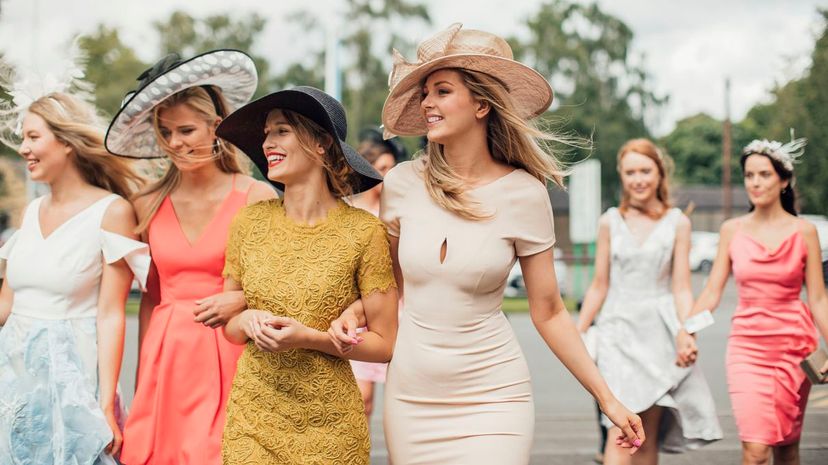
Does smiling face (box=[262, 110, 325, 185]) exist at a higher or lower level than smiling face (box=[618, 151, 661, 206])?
higher

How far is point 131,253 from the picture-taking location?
3939 mm

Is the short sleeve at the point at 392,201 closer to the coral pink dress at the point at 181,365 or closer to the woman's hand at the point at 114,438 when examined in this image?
the coral pink dress at the point at 181,365

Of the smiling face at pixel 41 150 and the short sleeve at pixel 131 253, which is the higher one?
the smiling face at pixel 41 150

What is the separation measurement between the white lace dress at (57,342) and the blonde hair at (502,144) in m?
1.27

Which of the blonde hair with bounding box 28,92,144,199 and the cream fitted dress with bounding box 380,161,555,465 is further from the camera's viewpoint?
the blonde hair with bounding box 28,92,144,199

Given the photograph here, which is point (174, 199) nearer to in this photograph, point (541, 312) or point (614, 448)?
point (541, 312)

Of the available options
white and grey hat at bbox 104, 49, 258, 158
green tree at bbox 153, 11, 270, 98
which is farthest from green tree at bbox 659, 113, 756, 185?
white and grey hat at bbox 104, 49, 258, 158

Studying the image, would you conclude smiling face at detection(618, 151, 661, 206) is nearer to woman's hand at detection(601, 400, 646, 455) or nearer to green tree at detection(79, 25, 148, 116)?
woman's hand at detection(601, 400, 646, 455)

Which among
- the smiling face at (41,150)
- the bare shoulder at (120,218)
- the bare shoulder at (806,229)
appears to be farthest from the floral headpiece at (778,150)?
the smiling face at (41,150)

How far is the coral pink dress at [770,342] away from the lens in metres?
5.29

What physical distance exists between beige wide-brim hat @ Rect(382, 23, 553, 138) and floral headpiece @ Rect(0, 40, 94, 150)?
5.22ft

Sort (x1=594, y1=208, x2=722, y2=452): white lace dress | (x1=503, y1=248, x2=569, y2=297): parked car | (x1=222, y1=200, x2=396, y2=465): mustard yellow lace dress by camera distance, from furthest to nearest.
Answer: (x1=503, y1=248, x2=569, y2=297): parked car
(x1=594, y1=208, x2=722, y2=452): white lace dress
(x1=222, y1=200, x2=396, y2=465): mustard yellow lace dress

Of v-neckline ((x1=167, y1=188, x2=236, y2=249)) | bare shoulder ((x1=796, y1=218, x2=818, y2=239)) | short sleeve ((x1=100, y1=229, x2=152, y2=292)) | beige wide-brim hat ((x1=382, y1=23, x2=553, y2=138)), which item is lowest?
bare shoulder ((x1=796, y1=218, x2=818, y2=239))

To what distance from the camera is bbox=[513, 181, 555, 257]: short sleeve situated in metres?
3.33
